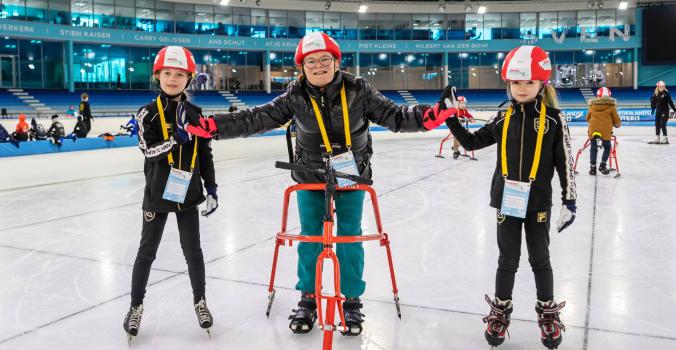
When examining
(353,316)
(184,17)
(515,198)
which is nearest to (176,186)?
(353,316)

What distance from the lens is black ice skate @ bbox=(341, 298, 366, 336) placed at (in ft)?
10.3

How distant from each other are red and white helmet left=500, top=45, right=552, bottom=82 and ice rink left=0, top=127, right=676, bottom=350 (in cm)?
136

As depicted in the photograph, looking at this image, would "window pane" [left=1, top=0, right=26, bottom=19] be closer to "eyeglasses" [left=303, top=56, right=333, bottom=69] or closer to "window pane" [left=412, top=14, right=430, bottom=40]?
"window pane" [left=412, top=14, right=430, bottom=40]

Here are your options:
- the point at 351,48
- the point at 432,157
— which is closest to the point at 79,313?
the point at 432,157

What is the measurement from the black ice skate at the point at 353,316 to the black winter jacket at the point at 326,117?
27.9 inches

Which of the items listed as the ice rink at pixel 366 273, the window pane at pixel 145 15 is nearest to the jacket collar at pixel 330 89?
the ice rink at pixel 366 273

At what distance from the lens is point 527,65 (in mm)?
2877

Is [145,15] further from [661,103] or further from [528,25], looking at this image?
[661,103]

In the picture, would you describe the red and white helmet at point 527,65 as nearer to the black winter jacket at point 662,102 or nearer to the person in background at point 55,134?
the black winter jacket at point 662,102

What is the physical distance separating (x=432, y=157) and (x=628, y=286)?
32.1 ft

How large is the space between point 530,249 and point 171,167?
75.2 inches

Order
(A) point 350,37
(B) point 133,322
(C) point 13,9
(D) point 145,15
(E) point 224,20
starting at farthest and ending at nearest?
(A) point 350,37
(E) point 224,20
(D) point 145,15
(C) point 13,9
(B) point 133,322

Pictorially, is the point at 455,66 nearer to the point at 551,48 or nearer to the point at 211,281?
the point at 551,48

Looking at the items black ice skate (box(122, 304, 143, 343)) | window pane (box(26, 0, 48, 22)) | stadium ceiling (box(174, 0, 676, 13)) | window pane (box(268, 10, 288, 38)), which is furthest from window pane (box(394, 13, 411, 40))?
black ice skate (box(122, 304, 143, 343))
